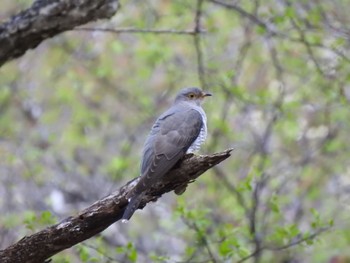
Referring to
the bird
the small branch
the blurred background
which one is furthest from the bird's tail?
the blurred background

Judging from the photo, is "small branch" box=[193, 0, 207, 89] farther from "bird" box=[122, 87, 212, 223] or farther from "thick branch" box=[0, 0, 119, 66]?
"thick branch" box=[0, 0, 119, 66]

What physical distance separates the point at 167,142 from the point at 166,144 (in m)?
0.06

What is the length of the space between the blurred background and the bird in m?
2.56

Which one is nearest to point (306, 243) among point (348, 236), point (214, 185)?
point (348, 236)

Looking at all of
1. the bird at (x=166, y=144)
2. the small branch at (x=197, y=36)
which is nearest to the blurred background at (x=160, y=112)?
the small branch at (x=197, y=36)

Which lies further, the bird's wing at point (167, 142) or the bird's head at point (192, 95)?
the bird's head at point (192, 95)

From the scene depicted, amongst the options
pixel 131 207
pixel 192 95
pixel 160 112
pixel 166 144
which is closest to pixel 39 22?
pixel 166 144

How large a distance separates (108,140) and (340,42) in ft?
19.2

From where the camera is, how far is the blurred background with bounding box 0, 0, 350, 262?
29.1ft

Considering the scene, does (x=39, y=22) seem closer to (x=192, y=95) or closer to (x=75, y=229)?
(x=75, y=229)

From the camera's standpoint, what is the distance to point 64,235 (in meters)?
3.98

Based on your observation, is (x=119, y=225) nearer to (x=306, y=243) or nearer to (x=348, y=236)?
(x=348, y=236)

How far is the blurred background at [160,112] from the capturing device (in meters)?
8.86

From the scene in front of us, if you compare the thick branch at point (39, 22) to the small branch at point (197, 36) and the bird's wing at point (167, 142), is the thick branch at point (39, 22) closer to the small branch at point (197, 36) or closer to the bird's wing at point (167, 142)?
the bird's wing at point (167, 142)
